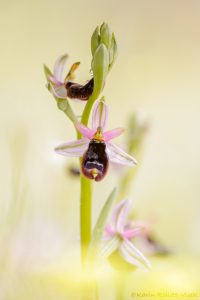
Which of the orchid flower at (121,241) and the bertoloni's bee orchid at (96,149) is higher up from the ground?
the bertoloni's bee orchid at (96,149)

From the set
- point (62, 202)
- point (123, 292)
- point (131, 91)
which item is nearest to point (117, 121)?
point (131, 91)

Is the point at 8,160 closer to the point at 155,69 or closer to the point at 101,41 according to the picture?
the point at 155,69

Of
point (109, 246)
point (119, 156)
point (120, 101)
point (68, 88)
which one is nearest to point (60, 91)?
point (68, 88)

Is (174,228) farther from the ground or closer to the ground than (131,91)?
closer to the ground

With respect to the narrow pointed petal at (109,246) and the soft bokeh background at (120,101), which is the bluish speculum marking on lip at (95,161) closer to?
the narrow pointed petal at (109,246)

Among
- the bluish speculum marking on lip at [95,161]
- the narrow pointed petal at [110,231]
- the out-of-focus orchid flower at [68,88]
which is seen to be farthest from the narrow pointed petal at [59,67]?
the narrow pointed petal at [110,231]

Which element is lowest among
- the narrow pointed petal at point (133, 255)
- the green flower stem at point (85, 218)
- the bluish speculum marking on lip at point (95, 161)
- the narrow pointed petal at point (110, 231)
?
the narrow pointed petal at point (133, 255)
